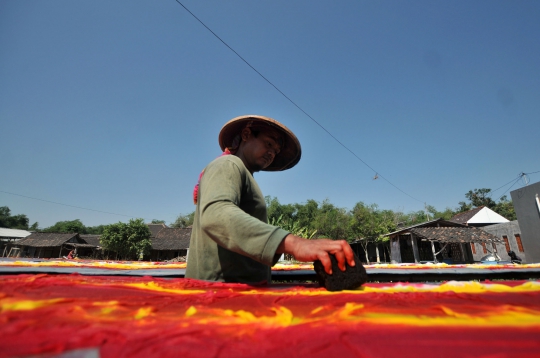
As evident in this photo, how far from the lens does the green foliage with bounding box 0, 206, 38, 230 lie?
2026 inches

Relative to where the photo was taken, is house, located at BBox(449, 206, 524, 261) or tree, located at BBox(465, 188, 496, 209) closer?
house, located at BBox(449, 206, 524, 261)

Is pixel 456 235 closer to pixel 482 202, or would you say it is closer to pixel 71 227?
pixel 482 202

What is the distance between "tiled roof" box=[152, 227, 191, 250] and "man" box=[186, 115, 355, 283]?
26.1m

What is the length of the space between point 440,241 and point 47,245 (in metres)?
34.4

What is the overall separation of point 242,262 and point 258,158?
0.73 metres

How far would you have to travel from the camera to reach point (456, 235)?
16812 millimetres

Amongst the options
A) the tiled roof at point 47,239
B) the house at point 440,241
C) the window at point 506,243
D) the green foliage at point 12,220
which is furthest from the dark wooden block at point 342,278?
the green foliage at point 12,220

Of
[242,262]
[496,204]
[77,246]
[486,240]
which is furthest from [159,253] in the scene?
[496,204]

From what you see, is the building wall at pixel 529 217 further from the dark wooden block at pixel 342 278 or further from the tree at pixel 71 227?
the tree at pixel 71 227

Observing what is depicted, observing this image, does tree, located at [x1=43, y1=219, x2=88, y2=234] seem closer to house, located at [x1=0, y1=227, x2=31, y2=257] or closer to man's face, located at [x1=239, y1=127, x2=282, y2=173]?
house, located at [x1=0, y1=227, x2=31, y2=257]

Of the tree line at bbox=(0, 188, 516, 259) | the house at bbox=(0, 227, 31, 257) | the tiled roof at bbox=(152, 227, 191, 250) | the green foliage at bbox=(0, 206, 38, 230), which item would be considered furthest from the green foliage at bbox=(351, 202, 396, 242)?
the green foliage at bbox=(0, 206, 38, 230)

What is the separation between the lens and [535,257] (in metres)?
11.3

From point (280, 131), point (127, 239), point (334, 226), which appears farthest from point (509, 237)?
point (127, 239)

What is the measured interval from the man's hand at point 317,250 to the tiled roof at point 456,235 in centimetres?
1915
